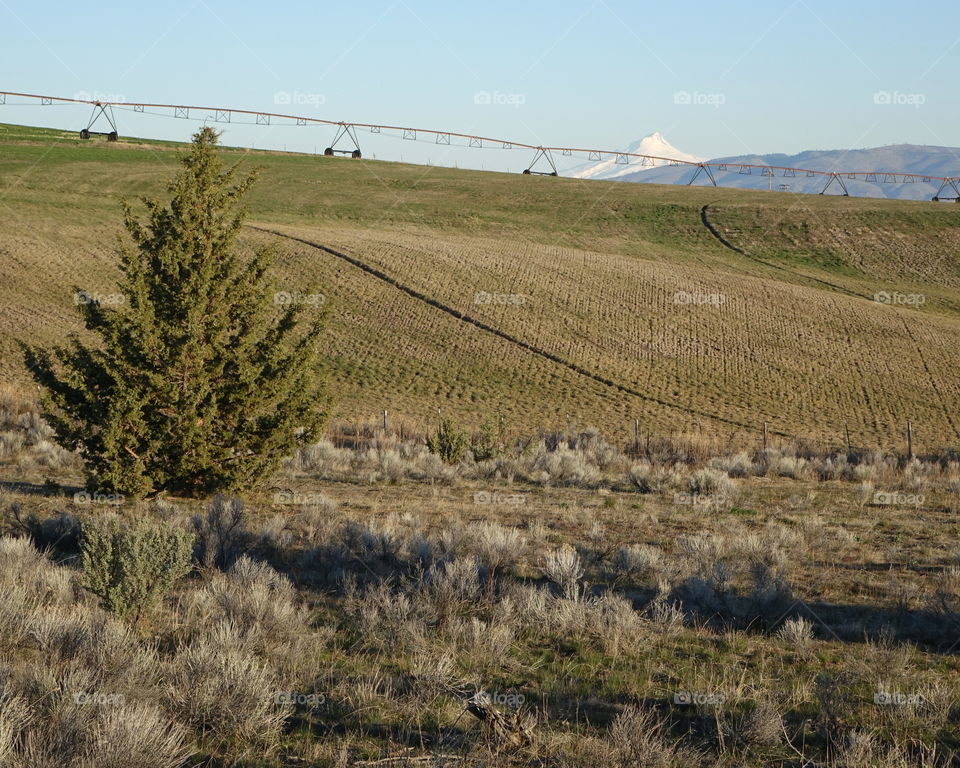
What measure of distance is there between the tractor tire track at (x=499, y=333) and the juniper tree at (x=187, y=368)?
2149 cm

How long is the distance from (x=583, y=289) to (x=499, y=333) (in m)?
9.08

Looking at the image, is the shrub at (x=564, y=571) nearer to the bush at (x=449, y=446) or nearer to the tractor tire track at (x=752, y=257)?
the bush at (x=449, y=446)

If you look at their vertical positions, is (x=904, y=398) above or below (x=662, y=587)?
above

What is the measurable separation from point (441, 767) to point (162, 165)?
76410 millimetres

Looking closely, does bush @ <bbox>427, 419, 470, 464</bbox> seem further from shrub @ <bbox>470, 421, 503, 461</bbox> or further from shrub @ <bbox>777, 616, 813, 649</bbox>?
shrub @ <bbox>777, 616, 813, 649</bbox>

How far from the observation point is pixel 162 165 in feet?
241

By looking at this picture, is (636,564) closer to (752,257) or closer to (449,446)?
(449,446)

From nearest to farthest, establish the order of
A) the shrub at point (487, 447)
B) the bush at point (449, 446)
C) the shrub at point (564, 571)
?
the shrub at point (564, 571) → the bush at point (449, 446) → the shrub at point (487, 447)

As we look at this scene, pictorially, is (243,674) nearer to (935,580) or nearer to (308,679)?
(308,679)

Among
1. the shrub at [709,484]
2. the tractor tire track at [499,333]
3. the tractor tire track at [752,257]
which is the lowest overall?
the shrub at [709,484]

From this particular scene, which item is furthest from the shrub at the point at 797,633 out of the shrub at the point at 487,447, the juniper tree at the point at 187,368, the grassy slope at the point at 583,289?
the grassy slope at the point at 583,289

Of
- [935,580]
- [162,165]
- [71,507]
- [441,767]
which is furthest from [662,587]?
[162,165]

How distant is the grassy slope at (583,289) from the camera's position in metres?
34.0

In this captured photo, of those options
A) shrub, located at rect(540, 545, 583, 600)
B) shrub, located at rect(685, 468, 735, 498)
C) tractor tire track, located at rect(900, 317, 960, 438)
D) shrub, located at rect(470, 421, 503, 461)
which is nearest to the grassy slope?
tractor tire track, located at rect(900, 317, 960, 438)
